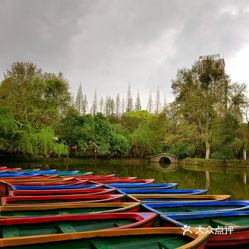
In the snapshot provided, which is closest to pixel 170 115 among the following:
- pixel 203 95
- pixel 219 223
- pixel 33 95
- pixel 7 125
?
pixel 203 95

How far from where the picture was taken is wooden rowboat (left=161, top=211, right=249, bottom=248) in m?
4.98

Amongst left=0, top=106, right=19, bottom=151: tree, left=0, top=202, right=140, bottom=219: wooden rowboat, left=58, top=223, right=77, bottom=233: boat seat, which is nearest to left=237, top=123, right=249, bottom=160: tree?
left=0, top=106, right=19, bottom=151: tree

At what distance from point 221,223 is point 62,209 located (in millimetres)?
2794

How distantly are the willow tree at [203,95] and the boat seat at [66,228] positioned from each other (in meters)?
28.7

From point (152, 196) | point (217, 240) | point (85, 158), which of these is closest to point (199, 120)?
point (85, 158)

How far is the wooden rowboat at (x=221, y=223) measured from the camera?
4984 millimetres

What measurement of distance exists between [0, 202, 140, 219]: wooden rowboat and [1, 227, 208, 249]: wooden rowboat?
120 cm

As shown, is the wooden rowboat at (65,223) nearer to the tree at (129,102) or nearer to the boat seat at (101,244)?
the boat seat at (101,244)

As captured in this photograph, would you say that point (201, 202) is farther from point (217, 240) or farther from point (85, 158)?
point (85, 158)

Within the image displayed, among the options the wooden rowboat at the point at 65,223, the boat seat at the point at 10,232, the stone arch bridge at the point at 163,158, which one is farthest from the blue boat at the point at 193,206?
the stone arch bridge at the point at 163,158

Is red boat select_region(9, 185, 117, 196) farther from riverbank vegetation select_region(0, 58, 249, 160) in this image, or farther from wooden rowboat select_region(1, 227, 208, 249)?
riverbank vegetation select_region(0, 58, 249, 160)

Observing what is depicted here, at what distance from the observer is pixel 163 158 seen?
44.3 meters

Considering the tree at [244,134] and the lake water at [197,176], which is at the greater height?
the tree at [244,134]

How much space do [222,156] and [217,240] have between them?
27566mm
